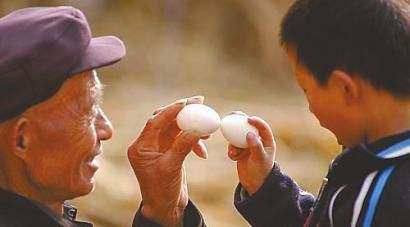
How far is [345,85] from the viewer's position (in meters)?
1.56

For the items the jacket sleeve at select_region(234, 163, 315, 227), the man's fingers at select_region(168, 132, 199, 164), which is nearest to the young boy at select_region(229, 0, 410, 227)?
the jacket sleeve at select_region(234, 163, 315, 227)

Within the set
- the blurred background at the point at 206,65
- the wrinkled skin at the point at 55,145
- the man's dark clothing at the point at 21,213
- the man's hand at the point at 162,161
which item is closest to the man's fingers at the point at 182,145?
the man's hand at the point at 162,161

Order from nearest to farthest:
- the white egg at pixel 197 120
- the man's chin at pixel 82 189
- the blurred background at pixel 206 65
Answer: the man's chin at pixel 82 189
the white egg at pixel 197 120
the blurred background at pixel 206 65

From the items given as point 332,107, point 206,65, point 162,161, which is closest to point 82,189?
point 162,161

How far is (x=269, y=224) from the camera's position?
1.82 metres

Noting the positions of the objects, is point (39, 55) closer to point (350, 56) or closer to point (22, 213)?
point (22, 213)

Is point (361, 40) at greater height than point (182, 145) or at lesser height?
greater

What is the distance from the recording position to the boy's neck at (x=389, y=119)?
156cm

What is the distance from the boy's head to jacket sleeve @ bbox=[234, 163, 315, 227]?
227 millimetres

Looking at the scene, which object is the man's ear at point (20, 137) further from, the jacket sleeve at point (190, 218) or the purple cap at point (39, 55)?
the jacket sleeve at point (190, 218)

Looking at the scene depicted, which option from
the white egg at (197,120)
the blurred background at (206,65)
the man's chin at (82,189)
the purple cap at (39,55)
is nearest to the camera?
the purple cap at (39,55)

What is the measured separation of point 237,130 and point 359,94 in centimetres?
31

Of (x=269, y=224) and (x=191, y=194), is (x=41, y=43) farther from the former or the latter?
(x=191, y=194)

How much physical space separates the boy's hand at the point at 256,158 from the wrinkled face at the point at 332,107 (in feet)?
0.66
